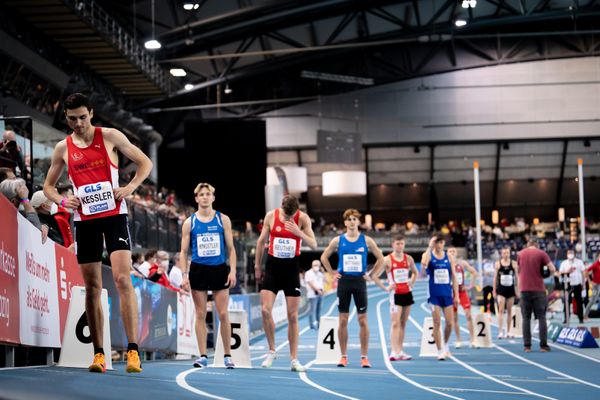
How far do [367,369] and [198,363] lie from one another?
8.87ft

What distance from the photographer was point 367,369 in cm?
1138

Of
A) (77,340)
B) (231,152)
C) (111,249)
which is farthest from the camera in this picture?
(231,152)

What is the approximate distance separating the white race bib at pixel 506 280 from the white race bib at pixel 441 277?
5189 mm

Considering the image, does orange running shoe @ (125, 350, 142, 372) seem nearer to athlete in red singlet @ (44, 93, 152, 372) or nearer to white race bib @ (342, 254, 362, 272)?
athlete in red singlet @ (44, 93, 152, 372)

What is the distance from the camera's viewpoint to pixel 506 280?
19.5 meters

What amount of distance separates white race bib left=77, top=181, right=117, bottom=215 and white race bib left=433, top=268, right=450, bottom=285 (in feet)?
28.9

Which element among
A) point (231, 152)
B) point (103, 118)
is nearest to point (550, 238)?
point (231, 152)

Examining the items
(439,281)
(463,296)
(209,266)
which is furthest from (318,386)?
(463,296)

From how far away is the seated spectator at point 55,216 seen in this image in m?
10.1

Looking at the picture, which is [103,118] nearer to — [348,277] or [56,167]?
[348,277]

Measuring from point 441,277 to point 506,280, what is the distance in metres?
5.34

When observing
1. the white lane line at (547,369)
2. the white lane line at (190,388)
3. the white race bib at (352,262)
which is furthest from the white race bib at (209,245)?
the white lane line at (547,369)

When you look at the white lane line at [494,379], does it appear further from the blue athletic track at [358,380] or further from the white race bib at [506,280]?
the white race bib at [506,280]

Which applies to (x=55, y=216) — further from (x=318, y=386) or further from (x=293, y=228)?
(x=318, y=386)
